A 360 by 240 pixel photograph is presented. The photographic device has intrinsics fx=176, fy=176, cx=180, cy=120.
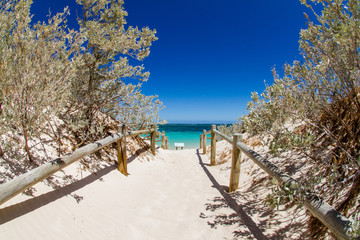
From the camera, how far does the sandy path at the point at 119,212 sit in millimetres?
2188

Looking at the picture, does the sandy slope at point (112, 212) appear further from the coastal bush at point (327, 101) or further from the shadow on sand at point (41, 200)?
the coastal bush at point (327, 101)

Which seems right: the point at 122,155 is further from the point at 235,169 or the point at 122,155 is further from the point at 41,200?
the point at 235,169

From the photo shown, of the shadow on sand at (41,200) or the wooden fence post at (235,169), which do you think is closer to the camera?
the shadow on sand at (41,200)

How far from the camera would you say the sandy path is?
2.19 m

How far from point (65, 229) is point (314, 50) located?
14.3 feet

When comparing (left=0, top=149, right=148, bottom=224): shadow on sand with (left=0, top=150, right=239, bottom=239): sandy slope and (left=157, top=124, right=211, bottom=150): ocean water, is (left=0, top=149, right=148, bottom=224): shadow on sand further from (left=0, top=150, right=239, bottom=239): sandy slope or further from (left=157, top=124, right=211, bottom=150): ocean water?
(left=157, top=124, right=211, bottom=150): ocean water

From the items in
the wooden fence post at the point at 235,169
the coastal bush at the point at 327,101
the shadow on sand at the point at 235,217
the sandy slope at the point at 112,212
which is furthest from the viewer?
the wooden fence post at the point at 235,169

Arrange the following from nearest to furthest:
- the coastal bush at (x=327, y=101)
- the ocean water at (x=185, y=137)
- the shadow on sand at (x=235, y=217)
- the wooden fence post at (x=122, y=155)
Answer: the coastal bush at (x=327, y=101) < the shadow on sand at (x=235, y=217) < the wooden fence post at (x=122, y=155) < the ocean water at (x=185, y=137)

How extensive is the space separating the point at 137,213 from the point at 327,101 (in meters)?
3.79

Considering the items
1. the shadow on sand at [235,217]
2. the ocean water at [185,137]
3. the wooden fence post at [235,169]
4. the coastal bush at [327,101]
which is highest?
the coastal bush at [327,101]

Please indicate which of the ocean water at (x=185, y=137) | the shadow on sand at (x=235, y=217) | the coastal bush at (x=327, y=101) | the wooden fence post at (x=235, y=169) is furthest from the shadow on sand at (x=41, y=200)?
the ocean water at (x=185, y=137)

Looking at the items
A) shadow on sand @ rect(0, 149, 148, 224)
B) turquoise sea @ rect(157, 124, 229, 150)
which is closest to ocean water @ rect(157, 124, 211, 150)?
turquoise sea @ rect(157, 124, 229, 150)

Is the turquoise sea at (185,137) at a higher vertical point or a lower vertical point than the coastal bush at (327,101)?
lower

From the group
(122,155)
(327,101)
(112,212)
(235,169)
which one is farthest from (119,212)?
(327,101)
